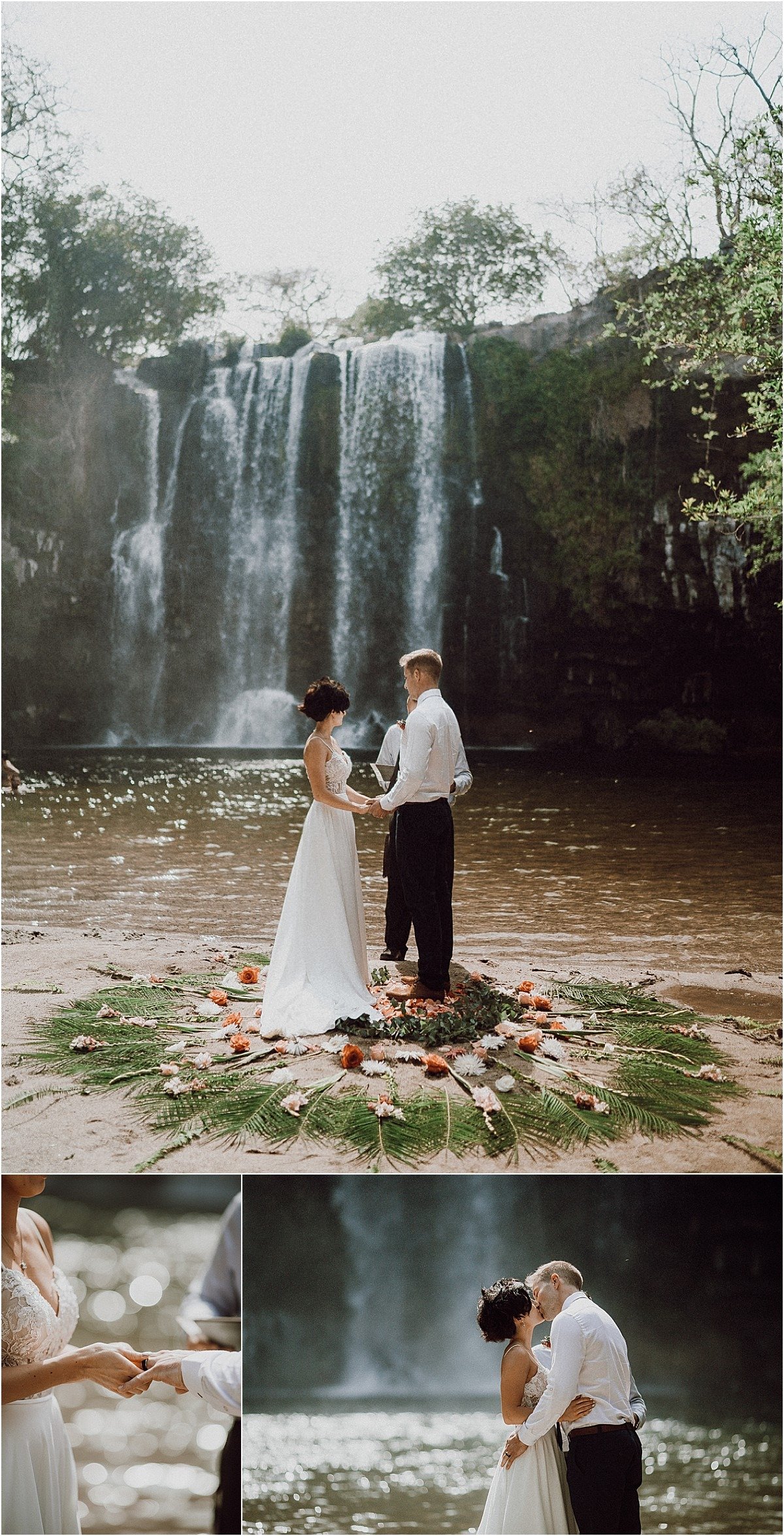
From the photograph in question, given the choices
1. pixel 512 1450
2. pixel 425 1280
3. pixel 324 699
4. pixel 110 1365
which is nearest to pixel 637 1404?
pixel 512 1450

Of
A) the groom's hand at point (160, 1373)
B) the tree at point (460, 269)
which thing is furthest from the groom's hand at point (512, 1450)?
Result: the tree at point (460, 269)

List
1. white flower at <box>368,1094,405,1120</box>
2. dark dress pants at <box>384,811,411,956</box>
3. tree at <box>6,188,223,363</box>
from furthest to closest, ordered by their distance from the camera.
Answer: tree at <box>6,188,223,363</box> → dark dress pants at <box>384,811,411,956</box> → white flower at <box>368,1094,405,1120</box>

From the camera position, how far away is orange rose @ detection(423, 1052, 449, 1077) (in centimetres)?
374

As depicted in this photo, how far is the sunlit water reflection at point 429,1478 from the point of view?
285 centimetres

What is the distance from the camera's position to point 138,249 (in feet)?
26.6

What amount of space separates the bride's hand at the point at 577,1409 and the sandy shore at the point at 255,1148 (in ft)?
2.87

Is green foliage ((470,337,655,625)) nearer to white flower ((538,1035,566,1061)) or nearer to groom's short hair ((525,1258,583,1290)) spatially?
white flower ((538,1035,566,1061))

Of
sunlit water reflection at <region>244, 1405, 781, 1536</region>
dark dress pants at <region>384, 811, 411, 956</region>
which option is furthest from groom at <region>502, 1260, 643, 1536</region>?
dark dress pants at <region>384, 811, 411, 956</region>

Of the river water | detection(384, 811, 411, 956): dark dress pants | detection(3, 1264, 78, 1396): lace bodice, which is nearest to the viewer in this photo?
detection(3, 1264, 78, 1396): lace bodice

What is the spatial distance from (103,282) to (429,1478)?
8446 mm

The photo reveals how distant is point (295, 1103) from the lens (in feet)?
12.0

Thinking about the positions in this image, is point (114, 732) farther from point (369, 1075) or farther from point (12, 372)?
point (369, 1075)

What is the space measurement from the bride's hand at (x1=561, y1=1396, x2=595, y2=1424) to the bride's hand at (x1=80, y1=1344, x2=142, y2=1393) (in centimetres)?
101

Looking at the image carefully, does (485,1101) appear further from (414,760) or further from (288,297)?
(288,297)
